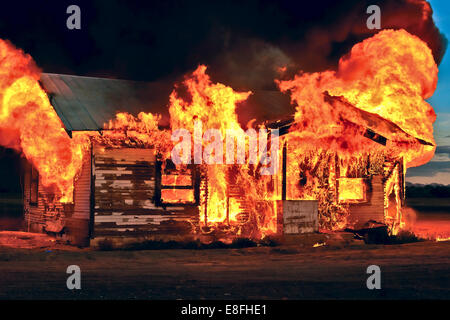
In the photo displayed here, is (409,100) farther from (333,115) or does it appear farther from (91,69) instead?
(91,69)

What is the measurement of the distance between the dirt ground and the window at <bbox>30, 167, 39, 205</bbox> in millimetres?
5633

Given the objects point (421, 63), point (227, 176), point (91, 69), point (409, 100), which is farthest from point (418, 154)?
point (91, 69)

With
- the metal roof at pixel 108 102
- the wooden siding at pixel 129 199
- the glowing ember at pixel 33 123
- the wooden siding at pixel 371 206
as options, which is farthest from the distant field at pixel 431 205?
the glowing ember at pixel 33 123

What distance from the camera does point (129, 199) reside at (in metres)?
16.2

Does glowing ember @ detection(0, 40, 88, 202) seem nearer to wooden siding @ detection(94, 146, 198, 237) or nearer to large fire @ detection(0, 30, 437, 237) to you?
large fire @ detection(0, 30, 437, 237)

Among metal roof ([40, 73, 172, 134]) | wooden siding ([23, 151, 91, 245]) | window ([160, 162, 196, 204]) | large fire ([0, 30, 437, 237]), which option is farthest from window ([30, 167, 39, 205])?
window ([160, 162, 196, 204])

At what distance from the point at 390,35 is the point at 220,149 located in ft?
26.7

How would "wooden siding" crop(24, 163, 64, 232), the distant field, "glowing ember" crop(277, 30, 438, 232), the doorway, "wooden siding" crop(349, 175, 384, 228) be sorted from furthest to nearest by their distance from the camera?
the distant field < the doorway < "wooden siding" crop(24, 163, 64, 232) < "wooden siding" crop(349, 175, 384, 228) < "glowing ember" crop(277, 30, 438, 232)

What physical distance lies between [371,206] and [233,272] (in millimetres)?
9938

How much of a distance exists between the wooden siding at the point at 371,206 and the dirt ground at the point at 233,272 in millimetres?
2970

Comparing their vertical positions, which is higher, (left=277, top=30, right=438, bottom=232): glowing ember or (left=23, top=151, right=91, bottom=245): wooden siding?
(left=277, top=30, right=438, bottom=232): glowing ember

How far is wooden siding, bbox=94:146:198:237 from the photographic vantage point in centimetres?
1588

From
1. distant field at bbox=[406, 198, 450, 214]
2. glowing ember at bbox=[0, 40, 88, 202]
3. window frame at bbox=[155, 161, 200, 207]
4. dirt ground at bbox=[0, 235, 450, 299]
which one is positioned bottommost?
dirt ground at bbox=[0, 235, 450, 299]

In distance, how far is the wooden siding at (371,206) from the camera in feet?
62.5
